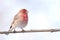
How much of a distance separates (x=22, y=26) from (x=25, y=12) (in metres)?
0.08

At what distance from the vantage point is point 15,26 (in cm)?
80

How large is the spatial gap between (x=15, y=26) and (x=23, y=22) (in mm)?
46

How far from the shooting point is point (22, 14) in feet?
2.67

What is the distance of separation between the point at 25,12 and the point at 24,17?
0.09 feet

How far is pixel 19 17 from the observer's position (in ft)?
2.68

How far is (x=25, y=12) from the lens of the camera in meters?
0.81

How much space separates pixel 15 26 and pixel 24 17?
2.5 inches

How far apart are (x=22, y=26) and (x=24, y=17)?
0.15 ft

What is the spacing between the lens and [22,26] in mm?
791

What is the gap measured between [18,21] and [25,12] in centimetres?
6

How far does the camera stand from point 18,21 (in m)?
0.80

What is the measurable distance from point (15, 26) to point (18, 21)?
0.10 ft

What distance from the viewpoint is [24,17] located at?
2.62 feet

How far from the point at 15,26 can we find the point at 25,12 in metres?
0.09
